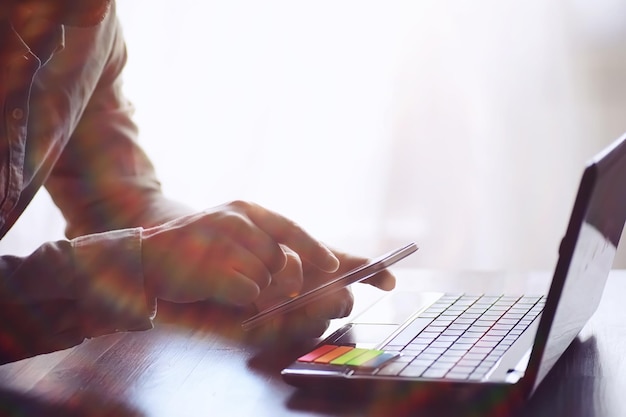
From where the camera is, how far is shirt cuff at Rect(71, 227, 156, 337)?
0.83 metres

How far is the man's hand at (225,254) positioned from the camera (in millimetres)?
840

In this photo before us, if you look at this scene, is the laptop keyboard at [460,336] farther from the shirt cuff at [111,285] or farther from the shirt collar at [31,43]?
the shirt collar at [31,43]

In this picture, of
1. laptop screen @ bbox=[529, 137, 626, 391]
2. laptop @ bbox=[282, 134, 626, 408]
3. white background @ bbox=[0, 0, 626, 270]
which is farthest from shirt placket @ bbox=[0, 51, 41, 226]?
white background @ bbox=[0, 0, 626, 270]

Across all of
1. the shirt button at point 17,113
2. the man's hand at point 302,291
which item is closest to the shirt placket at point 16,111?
the shirt button at point 17,113

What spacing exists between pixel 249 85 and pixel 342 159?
29 cm

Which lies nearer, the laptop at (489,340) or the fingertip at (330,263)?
the laptop at (489,340)

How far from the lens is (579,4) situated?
77.6 inches

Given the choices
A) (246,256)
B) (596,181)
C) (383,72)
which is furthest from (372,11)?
(596,181)

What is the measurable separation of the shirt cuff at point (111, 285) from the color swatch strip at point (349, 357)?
0.21 meters

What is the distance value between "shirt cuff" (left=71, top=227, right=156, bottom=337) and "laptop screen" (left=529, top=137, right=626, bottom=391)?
0.39 metres

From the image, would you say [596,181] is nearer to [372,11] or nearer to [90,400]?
[90,400]

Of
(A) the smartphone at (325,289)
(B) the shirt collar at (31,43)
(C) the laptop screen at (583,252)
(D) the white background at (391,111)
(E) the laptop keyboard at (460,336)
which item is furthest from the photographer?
(D) the white background at (391,111)

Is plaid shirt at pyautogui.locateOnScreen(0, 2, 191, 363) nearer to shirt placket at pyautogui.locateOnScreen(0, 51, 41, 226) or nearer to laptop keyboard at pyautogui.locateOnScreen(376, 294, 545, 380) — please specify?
shirt placket at pyautogui.locateOnScreen(0, 51, 41, 226)

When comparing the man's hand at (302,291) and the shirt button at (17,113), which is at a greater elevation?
the shirt button at (17,113)
